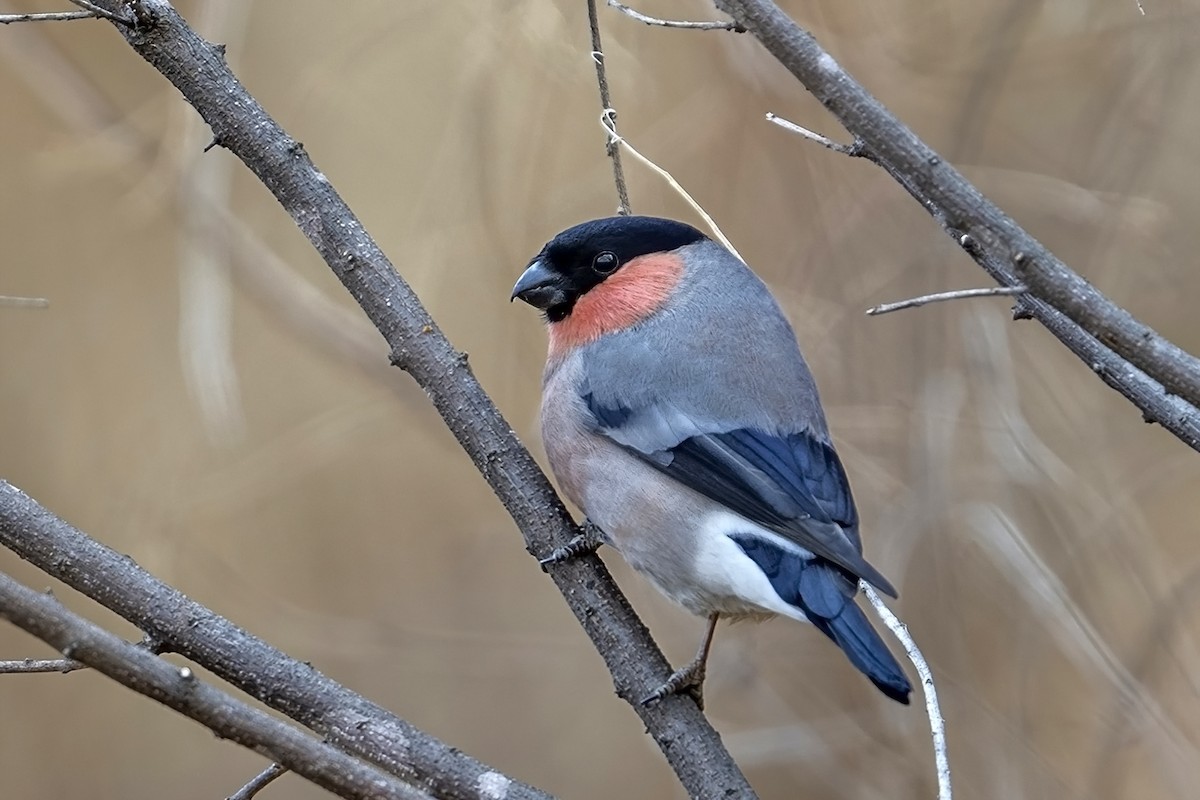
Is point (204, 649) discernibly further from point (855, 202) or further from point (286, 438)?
point (286, 438)

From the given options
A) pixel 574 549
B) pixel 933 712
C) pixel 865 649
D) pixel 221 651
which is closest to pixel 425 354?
pixel 574 549

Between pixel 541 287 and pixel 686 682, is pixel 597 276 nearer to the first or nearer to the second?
pixel 541 287

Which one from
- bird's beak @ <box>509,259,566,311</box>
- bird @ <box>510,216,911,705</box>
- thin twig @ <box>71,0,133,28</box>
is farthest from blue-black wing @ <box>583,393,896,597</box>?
thin twig @ <box>71,0,133,28</box>

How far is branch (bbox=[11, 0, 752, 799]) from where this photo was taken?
6.55 feet

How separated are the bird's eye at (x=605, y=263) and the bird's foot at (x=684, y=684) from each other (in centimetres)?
100

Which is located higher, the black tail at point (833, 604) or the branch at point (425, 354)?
the branch at point (425, 354)

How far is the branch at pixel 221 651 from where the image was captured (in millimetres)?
1645

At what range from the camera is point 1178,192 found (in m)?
3.60

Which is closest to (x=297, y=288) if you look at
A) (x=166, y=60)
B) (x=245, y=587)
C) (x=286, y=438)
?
(x=286, y=438)

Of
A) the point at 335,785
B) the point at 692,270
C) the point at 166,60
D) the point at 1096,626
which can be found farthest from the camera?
A: the point at 1096,626

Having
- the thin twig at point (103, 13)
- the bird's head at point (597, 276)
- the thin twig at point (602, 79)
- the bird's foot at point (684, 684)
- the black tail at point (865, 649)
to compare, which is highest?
the thin twig at point (103, 13)

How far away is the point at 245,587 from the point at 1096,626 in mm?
2746

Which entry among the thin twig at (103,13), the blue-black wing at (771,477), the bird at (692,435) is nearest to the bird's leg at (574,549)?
the bird at (692,435)

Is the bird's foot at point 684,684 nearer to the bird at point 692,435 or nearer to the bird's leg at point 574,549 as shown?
the bird at point 692,435
